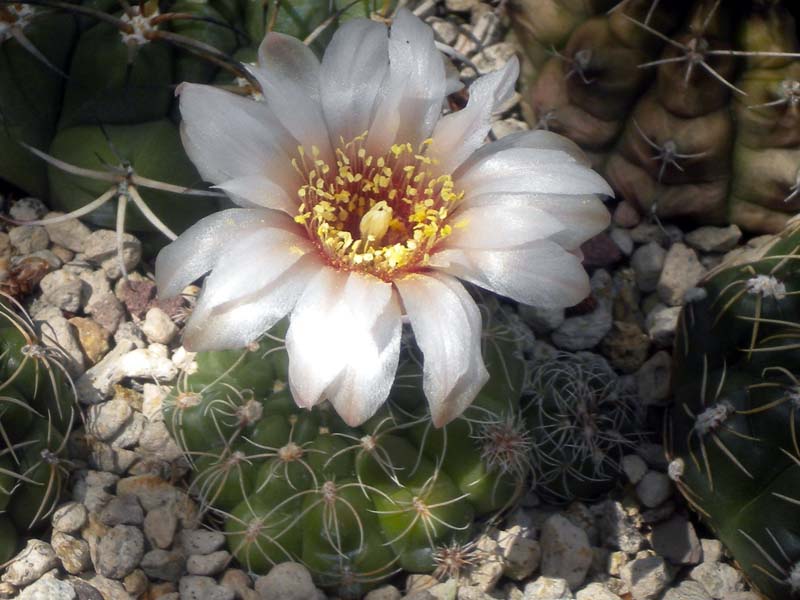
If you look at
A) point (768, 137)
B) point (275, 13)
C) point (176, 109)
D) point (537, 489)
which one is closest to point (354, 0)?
point (275, 13)

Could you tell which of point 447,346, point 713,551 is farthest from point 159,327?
point 713,551

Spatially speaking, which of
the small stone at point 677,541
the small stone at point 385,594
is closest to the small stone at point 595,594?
the small stone at point 677,541

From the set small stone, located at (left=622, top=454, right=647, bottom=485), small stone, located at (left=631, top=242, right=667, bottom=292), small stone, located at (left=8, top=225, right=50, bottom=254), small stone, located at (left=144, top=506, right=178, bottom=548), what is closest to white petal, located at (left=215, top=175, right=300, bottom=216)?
small stone, located at (left=144, top=506, right=178, bottom=548)

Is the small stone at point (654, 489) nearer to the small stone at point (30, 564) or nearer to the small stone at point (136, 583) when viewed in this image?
the small stone at point (136, 583)

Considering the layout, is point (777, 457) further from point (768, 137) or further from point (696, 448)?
point (768, 137)

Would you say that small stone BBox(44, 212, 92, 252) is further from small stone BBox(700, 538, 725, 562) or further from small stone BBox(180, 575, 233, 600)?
small stone BBox(700, 538, 725, 562)

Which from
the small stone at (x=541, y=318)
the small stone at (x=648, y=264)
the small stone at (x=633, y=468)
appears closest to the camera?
the small stone at (x=633, y=468)
